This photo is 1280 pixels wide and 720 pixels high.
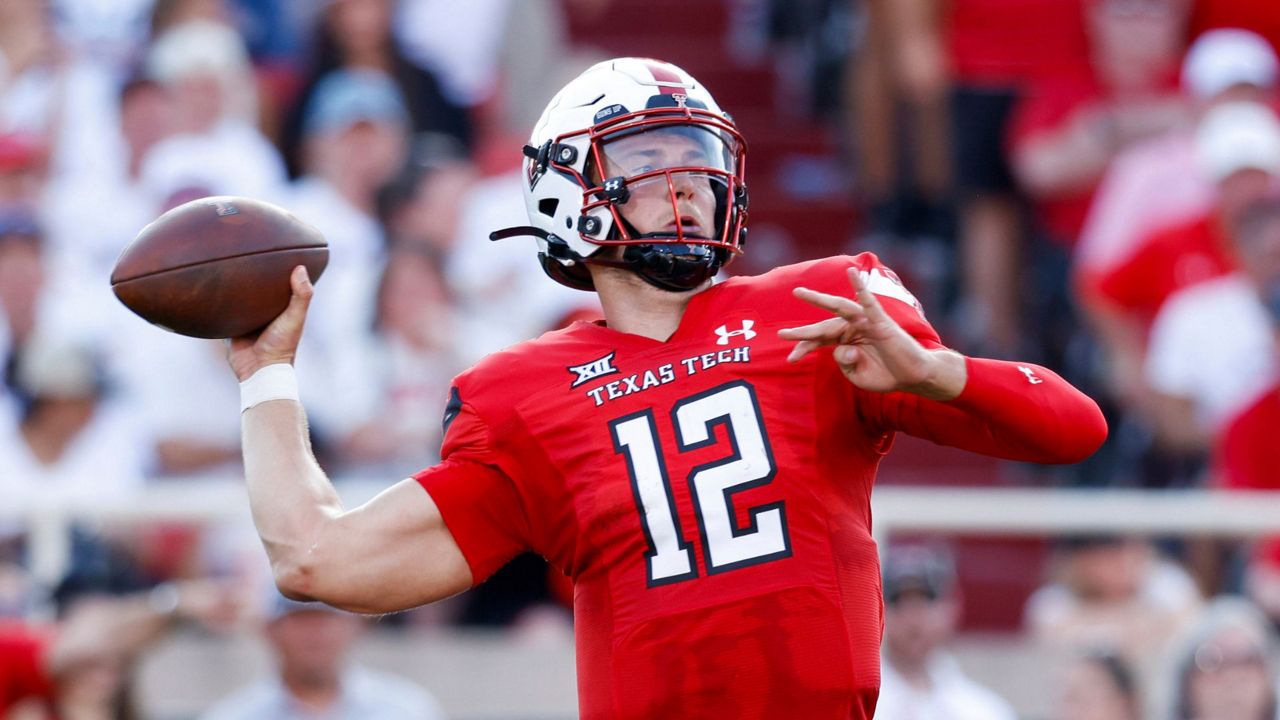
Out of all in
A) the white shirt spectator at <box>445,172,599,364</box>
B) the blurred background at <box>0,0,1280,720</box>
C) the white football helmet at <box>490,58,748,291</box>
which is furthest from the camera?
the white shirt spectator at <box>445,172,599,364</box>

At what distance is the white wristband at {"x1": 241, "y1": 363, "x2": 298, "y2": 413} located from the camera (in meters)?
3.69

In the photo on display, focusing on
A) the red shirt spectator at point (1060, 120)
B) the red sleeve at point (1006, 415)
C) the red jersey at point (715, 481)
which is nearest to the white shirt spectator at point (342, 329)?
the red shirt spectator at point (1060, 120)

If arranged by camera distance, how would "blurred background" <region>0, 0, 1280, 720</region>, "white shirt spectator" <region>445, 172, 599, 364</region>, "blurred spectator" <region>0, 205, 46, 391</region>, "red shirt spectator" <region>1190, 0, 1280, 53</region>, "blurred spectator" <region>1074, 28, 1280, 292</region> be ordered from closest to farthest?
1. "blurred background" <region>0, 0, 1280, 720</region>
2. "blurred spectator" <region>1074, 28, 1280, 292</region>
3. "white shirt spectator" <region>445, 172, 599, 364</region>
4. "blurred spectator" <region>0, 205, 46, 391</region>
5. "red shirt spectator" <region>1190, 0, 1280, 53</region>

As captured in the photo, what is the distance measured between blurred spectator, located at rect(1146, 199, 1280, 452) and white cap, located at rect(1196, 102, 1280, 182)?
24 centimetres

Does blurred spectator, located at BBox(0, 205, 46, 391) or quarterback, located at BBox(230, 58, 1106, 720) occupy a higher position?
quarterback, located at BBox(230, 58, 1106, 720)

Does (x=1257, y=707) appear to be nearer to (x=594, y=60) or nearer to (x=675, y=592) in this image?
(x=675, y=592)

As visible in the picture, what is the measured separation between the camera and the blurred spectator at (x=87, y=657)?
6059 millimetres

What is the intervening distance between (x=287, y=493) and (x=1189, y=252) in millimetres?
4530

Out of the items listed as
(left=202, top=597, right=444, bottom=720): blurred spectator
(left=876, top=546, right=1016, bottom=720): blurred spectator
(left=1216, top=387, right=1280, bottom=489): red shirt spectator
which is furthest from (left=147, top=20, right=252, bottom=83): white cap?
(left=1216, top=387, right=1280, bottom=489): red shirt spectator

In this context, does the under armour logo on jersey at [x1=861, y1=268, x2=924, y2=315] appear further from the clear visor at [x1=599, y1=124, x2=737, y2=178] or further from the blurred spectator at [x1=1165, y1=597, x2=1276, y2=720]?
the blurred spectator at [x1=1165, y1=597, x2=1276, y2=720]

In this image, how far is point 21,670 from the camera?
6.08 metres

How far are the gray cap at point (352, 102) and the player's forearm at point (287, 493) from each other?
4.58m

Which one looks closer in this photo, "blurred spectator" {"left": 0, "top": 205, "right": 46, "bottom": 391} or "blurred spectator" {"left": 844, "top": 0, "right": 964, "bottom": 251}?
"blurred spectator" {"left": 0, "top": 205, "right": 46, "bottom": 391}

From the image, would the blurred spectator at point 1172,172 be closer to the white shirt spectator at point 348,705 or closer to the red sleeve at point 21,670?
the white shirt spectator at point 348,705
